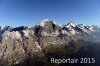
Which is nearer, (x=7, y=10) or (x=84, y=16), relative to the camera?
(x=84, y=16)

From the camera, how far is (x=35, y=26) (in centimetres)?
373

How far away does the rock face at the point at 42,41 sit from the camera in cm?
367

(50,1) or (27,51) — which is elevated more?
(50,1)

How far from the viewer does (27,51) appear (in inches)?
146

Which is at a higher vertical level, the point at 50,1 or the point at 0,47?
the point at 50,1

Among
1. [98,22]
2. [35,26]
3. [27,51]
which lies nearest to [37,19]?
[35,26]

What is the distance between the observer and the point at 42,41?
12.3 feet

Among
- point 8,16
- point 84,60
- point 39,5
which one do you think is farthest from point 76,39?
point 8,16

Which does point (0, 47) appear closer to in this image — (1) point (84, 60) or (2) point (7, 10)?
(2) point (7, 10)

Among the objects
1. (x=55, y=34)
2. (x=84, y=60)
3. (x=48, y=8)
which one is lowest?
(x=84, y=60)

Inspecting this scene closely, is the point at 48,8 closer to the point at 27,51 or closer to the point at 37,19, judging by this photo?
the point at 37,19

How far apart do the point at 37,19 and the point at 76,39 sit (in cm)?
41

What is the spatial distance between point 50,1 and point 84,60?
25.0 inches

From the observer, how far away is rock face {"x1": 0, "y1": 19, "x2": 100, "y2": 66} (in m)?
3.67
